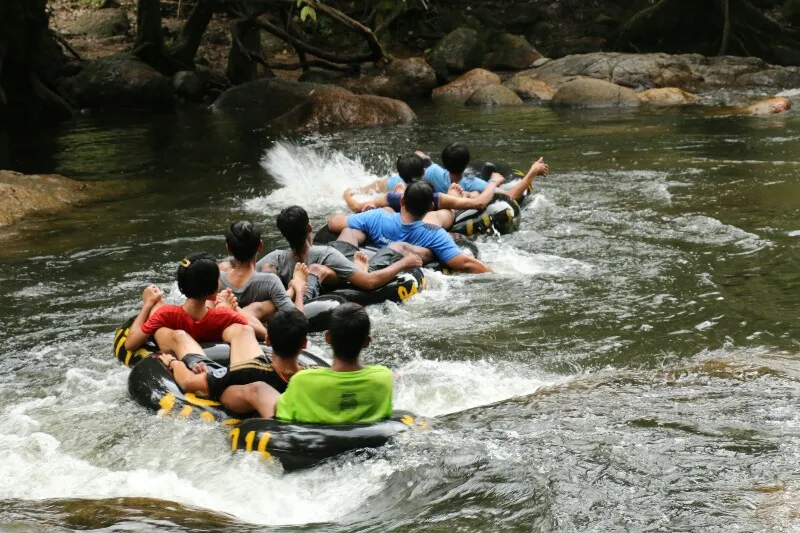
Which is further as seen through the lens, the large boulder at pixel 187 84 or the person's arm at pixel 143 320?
the large boulder at pixel 187 84

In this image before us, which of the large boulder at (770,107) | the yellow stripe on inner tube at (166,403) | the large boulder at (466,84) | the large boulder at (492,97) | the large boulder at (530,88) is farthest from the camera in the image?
the large boulder at (466,84)

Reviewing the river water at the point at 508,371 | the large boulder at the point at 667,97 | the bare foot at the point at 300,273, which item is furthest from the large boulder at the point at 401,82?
the bare foot at the point at 300,273

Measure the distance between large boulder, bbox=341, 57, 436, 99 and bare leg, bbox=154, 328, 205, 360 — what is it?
56.8 feet

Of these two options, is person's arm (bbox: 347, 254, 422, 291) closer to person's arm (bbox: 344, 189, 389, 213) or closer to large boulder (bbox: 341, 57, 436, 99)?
person's arm (bbox: 344, 189, 389, 213)

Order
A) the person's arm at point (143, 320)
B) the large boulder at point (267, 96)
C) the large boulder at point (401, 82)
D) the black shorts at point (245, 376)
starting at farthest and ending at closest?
the large boulder at point (401, 82), the large boulder at point (267, 96), the person's arm at point (143, 320), the black shorts at point (245, 376)

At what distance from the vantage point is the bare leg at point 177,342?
5613 mm

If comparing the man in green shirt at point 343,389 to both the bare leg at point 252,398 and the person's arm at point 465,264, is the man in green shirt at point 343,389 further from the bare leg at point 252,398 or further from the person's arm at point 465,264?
the person's arm at point 465,264

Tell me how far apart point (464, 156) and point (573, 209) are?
157cm

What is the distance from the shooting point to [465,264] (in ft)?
27.1

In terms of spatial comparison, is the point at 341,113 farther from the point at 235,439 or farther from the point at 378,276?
the point at 235,439

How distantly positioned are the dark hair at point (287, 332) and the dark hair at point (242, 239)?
129 centimetres

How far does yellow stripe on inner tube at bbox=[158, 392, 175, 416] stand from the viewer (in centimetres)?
523

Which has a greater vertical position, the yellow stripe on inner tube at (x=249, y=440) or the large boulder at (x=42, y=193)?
the large boulder at (x=42, y=193)

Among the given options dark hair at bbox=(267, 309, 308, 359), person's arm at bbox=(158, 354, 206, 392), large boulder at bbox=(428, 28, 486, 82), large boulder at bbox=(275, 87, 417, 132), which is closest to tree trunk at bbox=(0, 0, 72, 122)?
large boulder at bbox=(275, 87, 417, 132)
